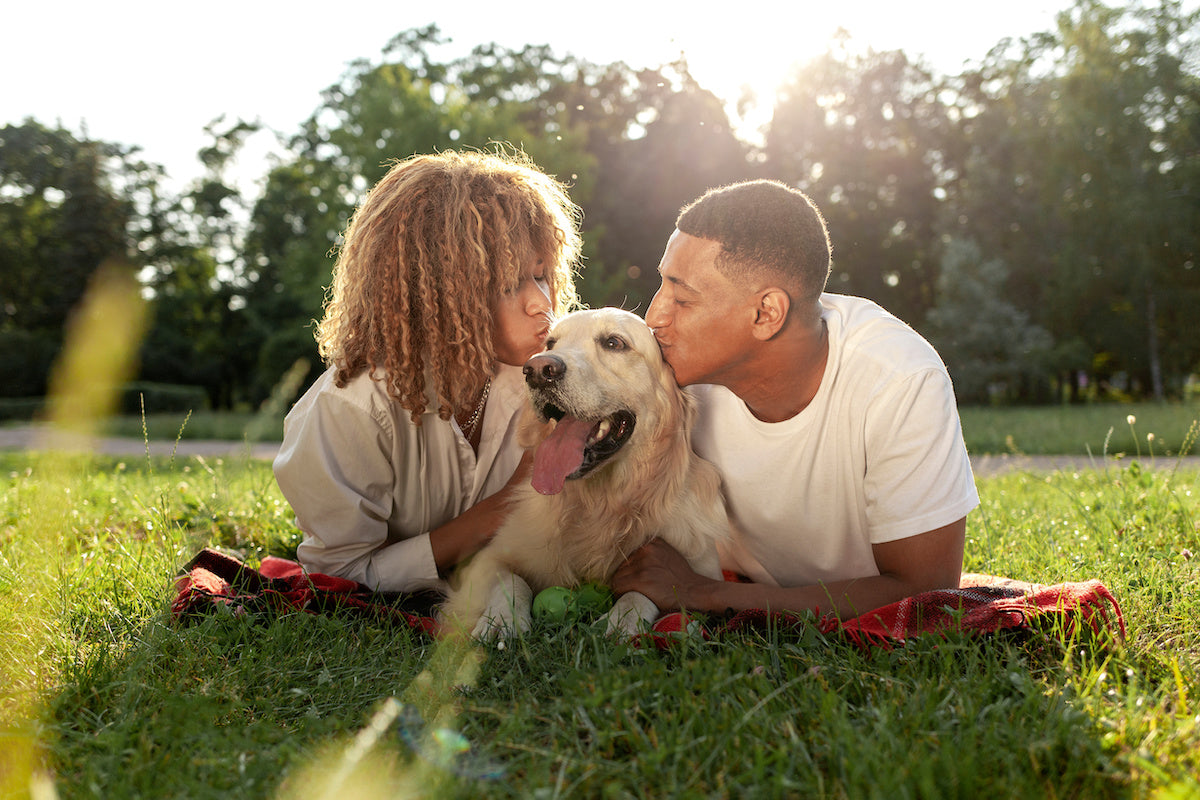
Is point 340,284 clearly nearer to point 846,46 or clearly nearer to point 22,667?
point 22,667

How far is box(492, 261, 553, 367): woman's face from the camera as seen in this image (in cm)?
319

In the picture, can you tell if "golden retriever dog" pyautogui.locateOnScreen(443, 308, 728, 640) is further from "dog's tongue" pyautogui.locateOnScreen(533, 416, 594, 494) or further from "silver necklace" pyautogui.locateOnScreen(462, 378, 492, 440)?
"silver necklace" pyautogui.locateOnScreen(462, 378, 492, 440)

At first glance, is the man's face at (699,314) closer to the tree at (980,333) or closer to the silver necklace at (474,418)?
the silver necklace at (474,418)

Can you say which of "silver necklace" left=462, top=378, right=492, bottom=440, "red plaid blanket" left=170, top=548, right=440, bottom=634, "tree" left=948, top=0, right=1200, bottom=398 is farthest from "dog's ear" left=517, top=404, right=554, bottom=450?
"tree" left=948, top=0, right=1200, bottom=398

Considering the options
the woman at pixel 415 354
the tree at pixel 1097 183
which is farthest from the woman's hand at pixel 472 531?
the tree at pixel 1097 183

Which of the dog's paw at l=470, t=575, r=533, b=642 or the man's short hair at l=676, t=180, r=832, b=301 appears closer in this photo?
the dog's paw at l=470, t=575, r=533, b=642

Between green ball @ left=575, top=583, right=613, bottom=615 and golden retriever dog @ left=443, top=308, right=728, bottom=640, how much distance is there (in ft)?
0.14

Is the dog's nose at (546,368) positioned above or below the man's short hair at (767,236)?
below

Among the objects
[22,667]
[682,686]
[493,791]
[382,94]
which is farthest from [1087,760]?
[382,94]

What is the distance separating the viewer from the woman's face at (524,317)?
3.19 metres

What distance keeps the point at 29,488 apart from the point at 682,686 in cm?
495

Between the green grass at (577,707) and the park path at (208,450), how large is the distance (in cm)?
390

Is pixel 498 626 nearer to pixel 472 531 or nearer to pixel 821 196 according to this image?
pixel 472 531

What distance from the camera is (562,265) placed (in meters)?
3.48
